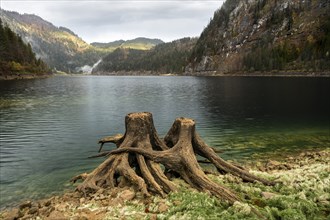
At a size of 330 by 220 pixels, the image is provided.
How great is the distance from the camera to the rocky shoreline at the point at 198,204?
11.8 metres

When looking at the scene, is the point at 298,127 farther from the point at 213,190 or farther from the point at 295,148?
the point at 213,190

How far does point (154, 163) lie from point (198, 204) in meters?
4.41

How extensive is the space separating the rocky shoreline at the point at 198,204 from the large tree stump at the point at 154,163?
0.57 meters

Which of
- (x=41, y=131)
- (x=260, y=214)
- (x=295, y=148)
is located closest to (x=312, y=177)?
(x=260, y=214)

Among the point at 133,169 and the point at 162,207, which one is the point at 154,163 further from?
the point at 162,207

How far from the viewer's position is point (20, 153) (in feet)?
94.1

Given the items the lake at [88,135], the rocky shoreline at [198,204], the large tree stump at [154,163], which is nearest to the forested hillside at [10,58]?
the lake at [88,135]

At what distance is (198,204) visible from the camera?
1238 centimetres

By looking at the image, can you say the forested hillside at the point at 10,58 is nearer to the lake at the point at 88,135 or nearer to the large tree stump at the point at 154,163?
the lake at the point at 88,135

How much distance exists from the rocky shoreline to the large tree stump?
0.57 m

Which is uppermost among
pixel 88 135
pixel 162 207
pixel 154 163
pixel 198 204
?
pixel 154 163

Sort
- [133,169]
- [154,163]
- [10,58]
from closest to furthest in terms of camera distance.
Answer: [154,163] < [133,169] < [10,58]

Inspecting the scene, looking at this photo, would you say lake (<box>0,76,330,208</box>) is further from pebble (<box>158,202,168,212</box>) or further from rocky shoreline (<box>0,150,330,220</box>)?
pebble (<box>158,202,168,212</box>)

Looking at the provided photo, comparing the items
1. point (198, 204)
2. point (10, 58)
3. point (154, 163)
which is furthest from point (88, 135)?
point (10, 58)
